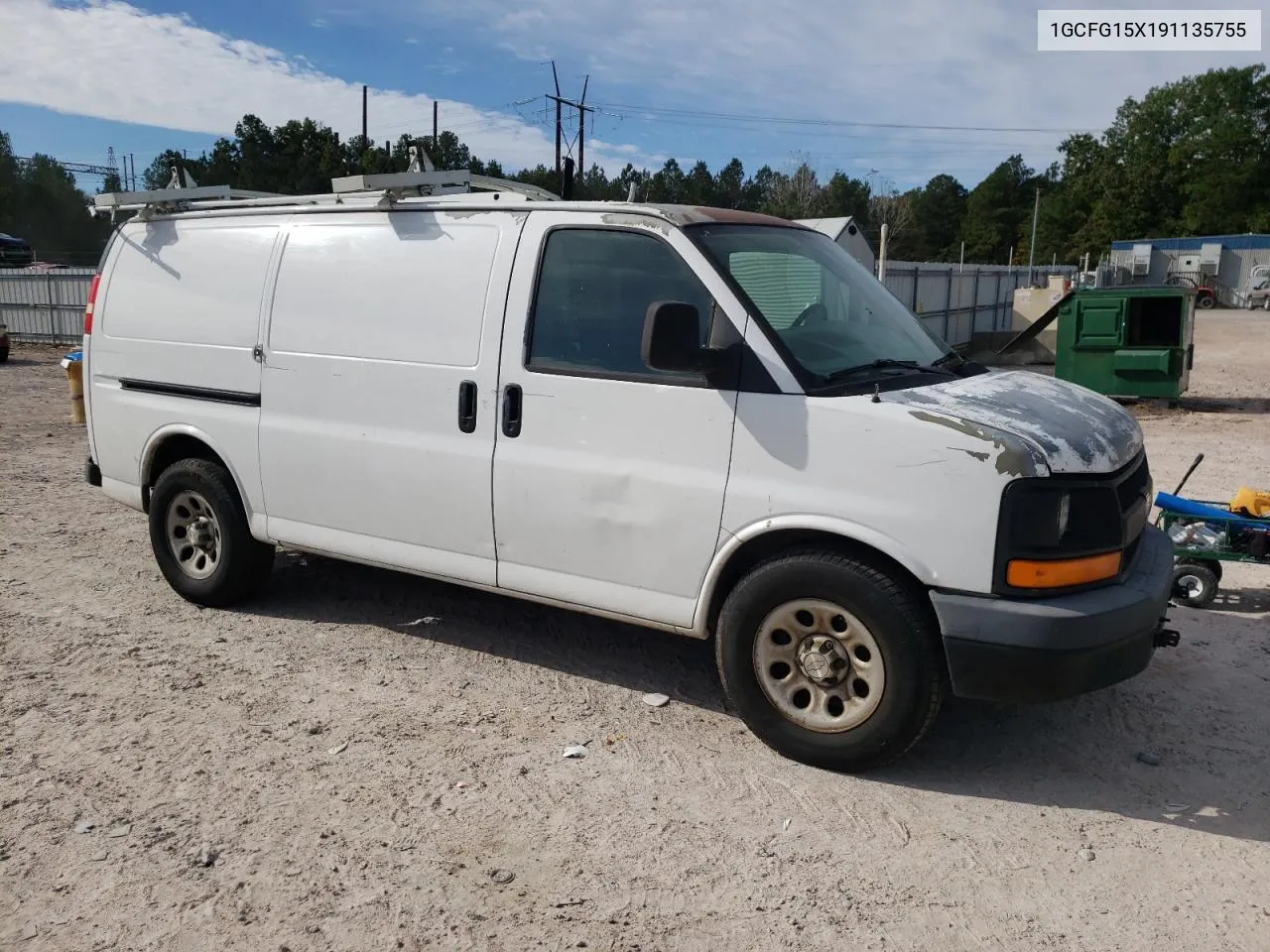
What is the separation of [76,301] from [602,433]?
25544 millimetres

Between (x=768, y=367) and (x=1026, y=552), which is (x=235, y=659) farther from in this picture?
(x=1026, y=552)

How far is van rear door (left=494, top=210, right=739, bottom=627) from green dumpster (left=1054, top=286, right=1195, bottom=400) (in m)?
11.9

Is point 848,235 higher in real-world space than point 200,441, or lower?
higher

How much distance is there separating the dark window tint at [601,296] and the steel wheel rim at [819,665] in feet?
3.71

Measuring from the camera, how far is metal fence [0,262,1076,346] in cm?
2366

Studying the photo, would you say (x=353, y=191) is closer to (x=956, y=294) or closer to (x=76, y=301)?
(x=956, y=294)

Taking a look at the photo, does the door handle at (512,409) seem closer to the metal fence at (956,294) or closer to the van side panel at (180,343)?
the van side panel at (180,343)

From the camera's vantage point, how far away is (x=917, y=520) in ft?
11.7

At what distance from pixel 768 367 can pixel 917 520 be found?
Answer: 31.2 inches

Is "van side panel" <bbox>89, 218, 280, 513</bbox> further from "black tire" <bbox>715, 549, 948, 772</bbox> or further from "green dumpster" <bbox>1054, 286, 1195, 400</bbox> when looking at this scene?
"green dumpster" <bbox>1054, 286, 1195, 400</bbox>

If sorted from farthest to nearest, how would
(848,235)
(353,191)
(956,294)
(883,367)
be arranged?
(956,294) < (848,235) < (353,191) < (883,367)

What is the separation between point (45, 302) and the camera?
26.0 meters

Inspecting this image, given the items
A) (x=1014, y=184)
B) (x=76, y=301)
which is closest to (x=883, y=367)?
(x=76, y=301)

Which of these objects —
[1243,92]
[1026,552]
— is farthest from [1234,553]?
[1243,92]
